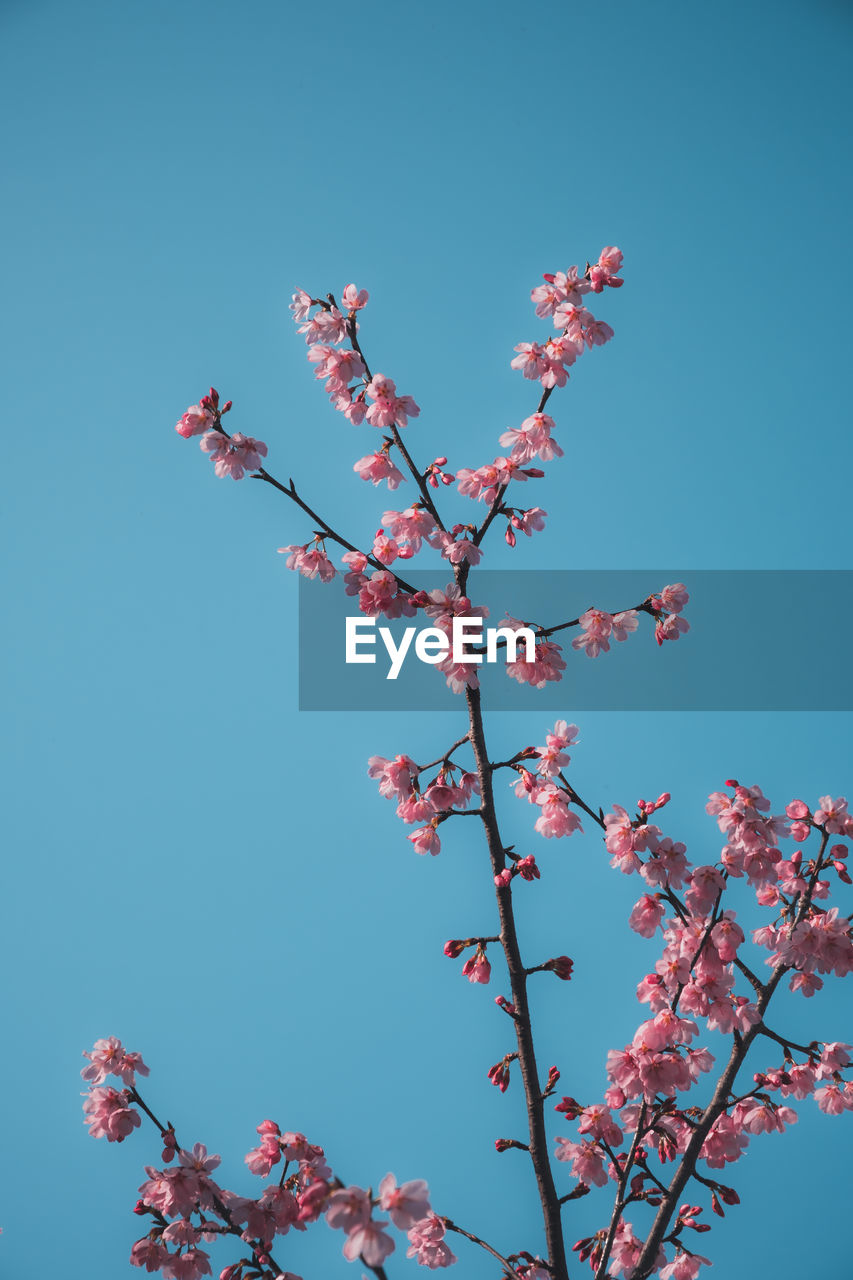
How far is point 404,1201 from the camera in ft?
4.85

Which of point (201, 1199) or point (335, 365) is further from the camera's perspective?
point (335, 365)

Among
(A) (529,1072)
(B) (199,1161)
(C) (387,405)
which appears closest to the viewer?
(A) (529,1072)

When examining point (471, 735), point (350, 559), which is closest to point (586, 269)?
point (350, 559)

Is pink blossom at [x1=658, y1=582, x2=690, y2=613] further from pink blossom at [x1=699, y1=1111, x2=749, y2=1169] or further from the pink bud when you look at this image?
pink blossom at [x1=699, y1=1111, x2=749, y2=1169]

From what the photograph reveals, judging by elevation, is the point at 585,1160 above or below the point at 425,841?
below

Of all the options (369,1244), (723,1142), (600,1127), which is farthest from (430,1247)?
(369,1244)

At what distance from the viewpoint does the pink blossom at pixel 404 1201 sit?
1.47 m

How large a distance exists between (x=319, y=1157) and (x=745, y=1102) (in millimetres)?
1391

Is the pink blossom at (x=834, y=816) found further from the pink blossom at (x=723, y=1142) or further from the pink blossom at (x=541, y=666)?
the pink blossom at (x=723, y=1142)

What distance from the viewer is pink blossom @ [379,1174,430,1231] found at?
1475mm

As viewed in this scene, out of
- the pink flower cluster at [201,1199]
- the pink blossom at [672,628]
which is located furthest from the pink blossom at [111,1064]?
the pink blossom at [672,628]

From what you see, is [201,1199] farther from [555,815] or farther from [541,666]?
[541,666]

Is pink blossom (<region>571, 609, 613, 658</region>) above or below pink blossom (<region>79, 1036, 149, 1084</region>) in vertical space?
above

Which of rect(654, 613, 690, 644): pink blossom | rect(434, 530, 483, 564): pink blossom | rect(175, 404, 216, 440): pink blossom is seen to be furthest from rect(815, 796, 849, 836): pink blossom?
rect(175, 404, 216, 440): pink blossom
